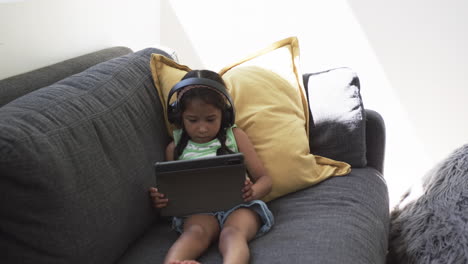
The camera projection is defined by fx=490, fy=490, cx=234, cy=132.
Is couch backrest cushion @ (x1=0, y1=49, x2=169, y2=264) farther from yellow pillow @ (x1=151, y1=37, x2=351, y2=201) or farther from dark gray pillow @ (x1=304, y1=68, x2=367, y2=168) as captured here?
dark gray pillow @ (x1=304, y1=68, x2=367, y2=168)

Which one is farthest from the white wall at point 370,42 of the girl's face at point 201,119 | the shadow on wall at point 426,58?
the girl's face at point 201,119

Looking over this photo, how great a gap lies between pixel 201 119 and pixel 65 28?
805 mm

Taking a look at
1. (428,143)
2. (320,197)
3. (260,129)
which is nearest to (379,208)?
(320,197)

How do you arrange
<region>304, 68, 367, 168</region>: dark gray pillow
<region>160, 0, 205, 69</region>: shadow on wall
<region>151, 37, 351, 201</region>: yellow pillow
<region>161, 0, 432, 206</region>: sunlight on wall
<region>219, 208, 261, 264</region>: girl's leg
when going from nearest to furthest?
<region>219, 208, 261, 264</region>: girl's leg → <region>151, 37, 351, 201</region>: yellow pillow → <region>304, 68, 367, 168</region>: dark gray pillow → <region>161, 0, 432, 206</region>: sunlight on wall → <region>160, 0, 205, 69</region>: shadow on wall

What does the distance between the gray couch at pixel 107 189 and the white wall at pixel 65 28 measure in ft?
0.41

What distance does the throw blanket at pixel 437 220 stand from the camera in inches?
56.2

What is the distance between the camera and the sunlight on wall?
2.46 m

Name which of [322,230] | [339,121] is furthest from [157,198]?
[339,121]

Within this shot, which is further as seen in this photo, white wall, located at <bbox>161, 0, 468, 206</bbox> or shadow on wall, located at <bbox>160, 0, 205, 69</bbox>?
shadow on wall, located at <bbox>160, 0, 205, 69</bbox>

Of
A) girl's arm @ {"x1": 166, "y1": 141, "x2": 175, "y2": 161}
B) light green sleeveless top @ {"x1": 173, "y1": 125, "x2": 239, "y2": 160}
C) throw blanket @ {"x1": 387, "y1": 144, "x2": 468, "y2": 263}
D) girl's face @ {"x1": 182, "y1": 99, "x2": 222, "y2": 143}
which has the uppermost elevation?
girl's face @ {"x1": 182, "y1": 99, "x2": 222, "y2": 143}

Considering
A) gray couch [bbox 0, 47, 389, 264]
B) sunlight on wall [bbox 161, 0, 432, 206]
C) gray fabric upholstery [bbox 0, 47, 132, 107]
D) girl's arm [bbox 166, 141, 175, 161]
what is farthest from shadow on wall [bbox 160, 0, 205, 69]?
girl's arm [bbox 166, 141, 175, 161]

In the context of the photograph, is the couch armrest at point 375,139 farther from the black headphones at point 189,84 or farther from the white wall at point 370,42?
the white wall at point 370,42

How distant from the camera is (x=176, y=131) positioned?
5.16 ft

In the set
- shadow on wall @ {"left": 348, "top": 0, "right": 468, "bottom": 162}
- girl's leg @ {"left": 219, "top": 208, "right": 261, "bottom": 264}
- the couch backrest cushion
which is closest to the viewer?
the couch backrest cushion
